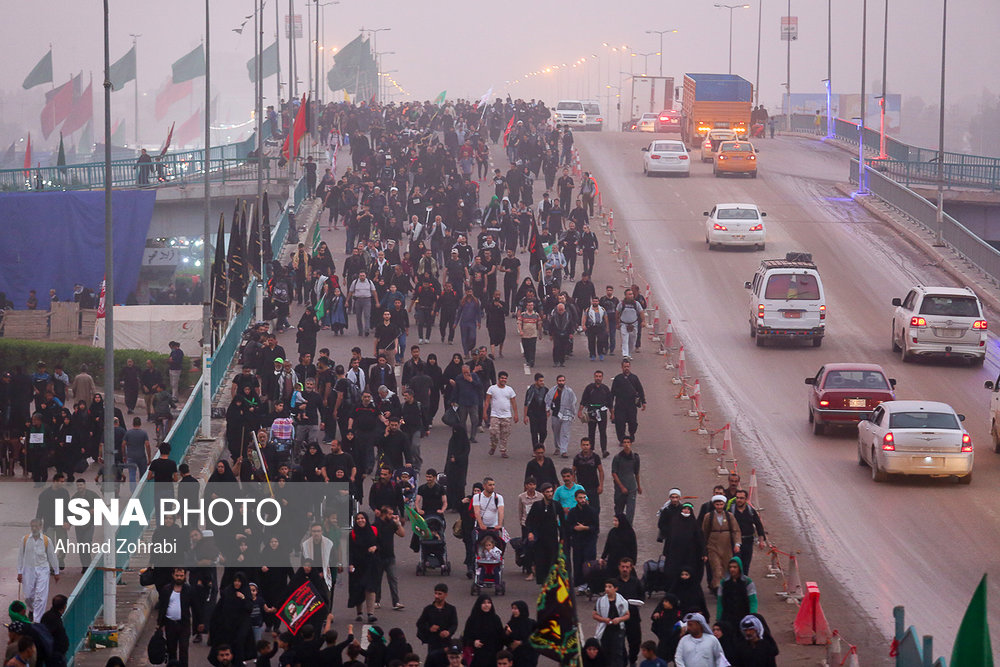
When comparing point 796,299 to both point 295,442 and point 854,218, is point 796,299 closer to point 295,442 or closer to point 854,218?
point 295,442

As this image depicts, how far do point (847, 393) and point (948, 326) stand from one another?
22.0ft

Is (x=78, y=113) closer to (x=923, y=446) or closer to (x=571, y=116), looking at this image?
(x=571, y=116)

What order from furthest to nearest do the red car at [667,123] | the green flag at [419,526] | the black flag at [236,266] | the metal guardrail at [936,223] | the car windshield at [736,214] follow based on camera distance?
the red car at [667,123], the car windshield at [736,214], the metal guardrail at [936,223], the black flag at [236,266], the green flag at [419,526]

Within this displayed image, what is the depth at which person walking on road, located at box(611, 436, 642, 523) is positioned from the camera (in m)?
18.9

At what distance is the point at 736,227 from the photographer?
4388cm

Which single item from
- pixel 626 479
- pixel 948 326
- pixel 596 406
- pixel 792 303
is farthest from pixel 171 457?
pixel 948 326

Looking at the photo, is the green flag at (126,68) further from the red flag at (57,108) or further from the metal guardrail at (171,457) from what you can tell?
the metal guardrail at (171,457)

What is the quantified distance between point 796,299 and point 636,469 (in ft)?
46.4

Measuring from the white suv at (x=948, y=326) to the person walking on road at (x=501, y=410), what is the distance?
11.4 meters

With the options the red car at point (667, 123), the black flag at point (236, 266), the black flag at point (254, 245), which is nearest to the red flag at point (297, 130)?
the black flag at point (254, 245)

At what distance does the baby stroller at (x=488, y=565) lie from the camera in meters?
17.0

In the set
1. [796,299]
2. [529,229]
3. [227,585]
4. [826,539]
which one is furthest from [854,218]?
[227,585]

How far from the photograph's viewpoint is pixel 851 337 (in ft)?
111

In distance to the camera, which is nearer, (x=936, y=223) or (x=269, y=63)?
(x=936, y=223)
